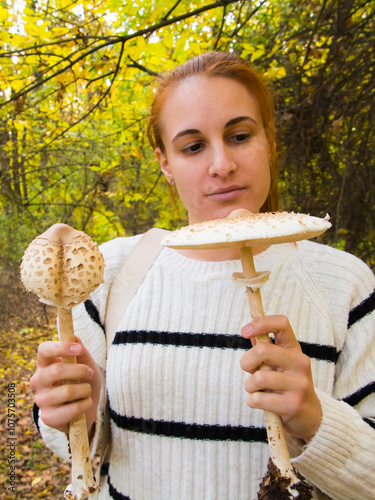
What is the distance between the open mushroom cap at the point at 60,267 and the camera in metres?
1.14

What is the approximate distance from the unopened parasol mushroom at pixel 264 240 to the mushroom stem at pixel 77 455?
499mm

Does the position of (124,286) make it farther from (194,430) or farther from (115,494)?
(115,494)

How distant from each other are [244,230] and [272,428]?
662 millimetres

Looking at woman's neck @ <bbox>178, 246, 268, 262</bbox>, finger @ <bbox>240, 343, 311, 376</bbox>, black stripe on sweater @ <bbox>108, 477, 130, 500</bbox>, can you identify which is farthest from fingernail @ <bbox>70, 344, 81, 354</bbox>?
black stripe on sweater @ <bbox>108, 477, 130, 500</bbox>

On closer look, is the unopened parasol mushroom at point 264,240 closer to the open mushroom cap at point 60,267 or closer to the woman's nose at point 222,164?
the open mushroom cap at point 60,267

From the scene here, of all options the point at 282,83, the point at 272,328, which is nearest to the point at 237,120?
the point at 272,328

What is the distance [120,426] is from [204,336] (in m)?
0.60

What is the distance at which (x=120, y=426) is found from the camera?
1726 mm

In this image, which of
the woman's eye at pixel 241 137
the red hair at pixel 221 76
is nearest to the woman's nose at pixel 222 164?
the woman's eye at pixel 241 137

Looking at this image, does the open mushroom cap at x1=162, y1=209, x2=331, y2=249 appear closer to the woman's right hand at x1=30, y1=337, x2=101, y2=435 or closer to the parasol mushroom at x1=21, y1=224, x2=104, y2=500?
the parasol mushroom at x1=21, y1=224, x2=104, y2=500

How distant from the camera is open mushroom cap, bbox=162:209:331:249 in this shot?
99 centimetres

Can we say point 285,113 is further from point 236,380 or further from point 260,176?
point 236,380

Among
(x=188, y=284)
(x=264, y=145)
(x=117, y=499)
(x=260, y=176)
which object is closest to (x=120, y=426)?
(x=117, y=499)

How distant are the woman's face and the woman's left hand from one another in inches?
24.3
